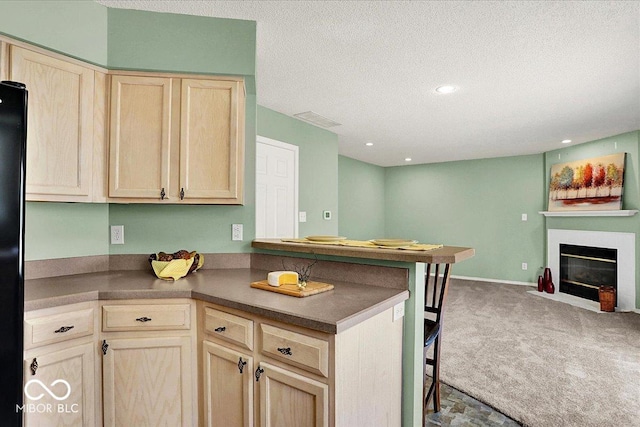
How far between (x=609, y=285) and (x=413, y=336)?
16.1 feet

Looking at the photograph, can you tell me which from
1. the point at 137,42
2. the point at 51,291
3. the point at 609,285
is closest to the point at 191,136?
the point at 137,42

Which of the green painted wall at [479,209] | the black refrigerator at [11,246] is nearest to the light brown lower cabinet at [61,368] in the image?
the black refrigerator at [11,246]

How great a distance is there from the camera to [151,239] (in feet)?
7.57

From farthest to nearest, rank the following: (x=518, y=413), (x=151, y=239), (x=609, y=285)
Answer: (x=609, y=285) < (x=151, y=239) < (x=518, y=413)

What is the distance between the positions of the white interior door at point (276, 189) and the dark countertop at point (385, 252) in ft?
5.54

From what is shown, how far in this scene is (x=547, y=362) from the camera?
2896 mm

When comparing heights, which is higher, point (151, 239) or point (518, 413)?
point (151, 239)

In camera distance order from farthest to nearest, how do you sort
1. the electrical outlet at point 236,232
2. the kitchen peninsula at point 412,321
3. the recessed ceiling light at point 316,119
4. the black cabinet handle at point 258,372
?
the recessed ceiling light at point 316,119
the electrical outlet at point 236,232
the kitchen peninsula at point 412,321
the black cabinet handle at point 258,372

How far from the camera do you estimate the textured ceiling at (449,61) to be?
2.02m

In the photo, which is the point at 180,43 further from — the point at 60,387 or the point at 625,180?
the point at 625,180

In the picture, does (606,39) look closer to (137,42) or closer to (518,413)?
(518,413)

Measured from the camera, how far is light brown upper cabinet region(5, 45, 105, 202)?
1757 millimetres

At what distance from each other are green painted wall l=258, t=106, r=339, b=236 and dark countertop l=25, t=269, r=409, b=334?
7.67ft

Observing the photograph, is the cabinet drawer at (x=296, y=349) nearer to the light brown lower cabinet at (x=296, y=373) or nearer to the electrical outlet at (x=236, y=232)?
the light brown lower cabinet at (x=296, y=373)
